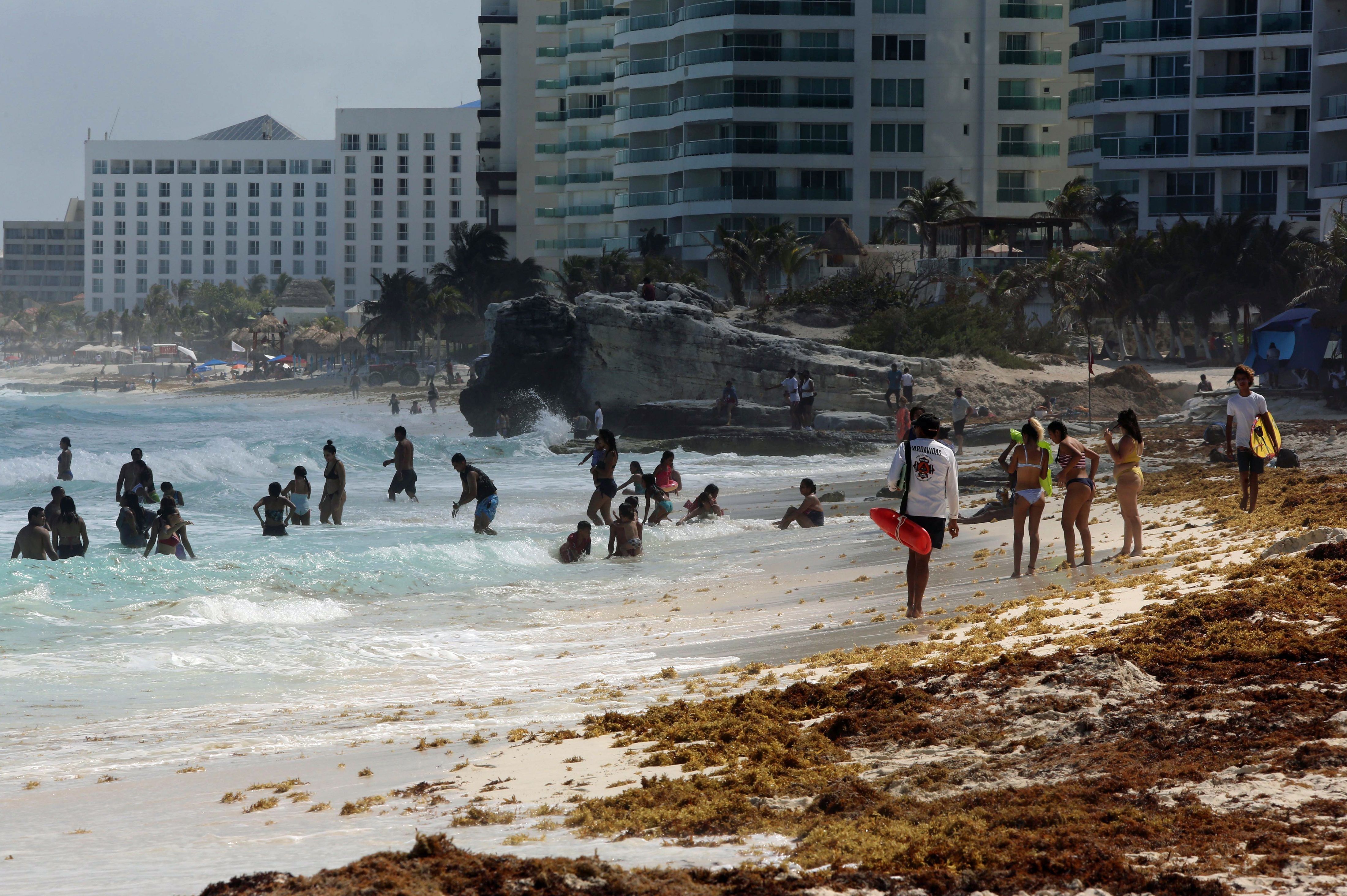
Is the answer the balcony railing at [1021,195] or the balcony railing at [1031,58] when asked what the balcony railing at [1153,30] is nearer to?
the balcony railing at [1031,58]

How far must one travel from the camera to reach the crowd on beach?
966 cm

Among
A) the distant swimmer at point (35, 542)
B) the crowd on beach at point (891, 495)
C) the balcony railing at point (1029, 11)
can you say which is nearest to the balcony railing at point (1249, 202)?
the balcony railing at point (1029, 11)

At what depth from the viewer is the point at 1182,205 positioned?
57.0 metres

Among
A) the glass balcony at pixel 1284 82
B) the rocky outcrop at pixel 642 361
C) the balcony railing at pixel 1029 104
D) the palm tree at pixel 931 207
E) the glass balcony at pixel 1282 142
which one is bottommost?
the rocky outcrop at pixel 642 361

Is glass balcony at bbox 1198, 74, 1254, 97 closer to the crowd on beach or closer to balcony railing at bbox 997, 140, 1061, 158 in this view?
balcony railing at bbox 997, 140, 1061, 158

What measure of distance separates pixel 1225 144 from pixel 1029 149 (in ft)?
38.3

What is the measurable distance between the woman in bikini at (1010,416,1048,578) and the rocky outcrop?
24217mm

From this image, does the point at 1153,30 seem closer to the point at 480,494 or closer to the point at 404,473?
the point at 404,473

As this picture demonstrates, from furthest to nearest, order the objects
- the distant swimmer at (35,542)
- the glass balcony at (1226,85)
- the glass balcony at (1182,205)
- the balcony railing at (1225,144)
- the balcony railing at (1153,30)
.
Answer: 1. the glass balcony at (1182,205)
2. the balcony railing at (1153,30)
3. the balcony railing at (1225,144)
4. the glass balcony at (1226,85)
5. the distant swimmer at (35,542)

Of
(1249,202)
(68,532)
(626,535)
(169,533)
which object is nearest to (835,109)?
(1249,202)

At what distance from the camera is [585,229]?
256ft

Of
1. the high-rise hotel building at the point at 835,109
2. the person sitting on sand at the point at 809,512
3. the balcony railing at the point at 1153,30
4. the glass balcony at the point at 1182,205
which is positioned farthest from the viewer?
the high-rise hotel building at the point at 835,109

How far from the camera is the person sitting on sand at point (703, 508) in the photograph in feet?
61.5

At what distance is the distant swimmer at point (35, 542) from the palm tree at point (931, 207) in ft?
139
